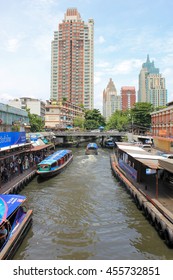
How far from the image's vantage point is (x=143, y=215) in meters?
18.1

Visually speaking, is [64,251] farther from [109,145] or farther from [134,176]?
[109,145]

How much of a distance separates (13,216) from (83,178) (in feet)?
57.0

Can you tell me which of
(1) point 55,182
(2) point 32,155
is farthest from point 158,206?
(2) point 32,155

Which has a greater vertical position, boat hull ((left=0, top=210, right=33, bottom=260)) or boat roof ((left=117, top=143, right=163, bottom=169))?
boat roof ((left=117, top=143, right=163, bottom=169))

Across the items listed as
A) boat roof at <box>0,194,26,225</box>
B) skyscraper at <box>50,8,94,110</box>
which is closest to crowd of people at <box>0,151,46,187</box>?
boat roof at <box>0,194,26,225</box>

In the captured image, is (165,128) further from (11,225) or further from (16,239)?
(16,239)

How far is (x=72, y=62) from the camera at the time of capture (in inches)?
5950

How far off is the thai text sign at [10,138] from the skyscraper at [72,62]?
12313 cm

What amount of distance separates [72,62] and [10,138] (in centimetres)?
13465

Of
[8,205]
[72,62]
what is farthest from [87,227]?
[72,62]

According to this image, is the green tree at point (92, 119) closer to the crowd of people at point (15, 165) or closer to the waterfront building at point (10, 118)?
the waterfront building at point (10, 118)

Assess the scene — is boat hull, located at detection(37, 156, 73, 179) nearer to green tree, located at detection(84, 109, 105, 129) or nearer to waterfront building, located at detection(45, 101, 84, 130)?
waterfront building, located at detection(45, 101, 84, 130)

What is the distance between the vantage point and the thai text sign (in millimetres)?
22000

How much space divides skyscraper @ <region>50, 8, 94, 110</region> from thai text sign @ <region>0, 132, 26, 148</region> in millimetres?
123129
